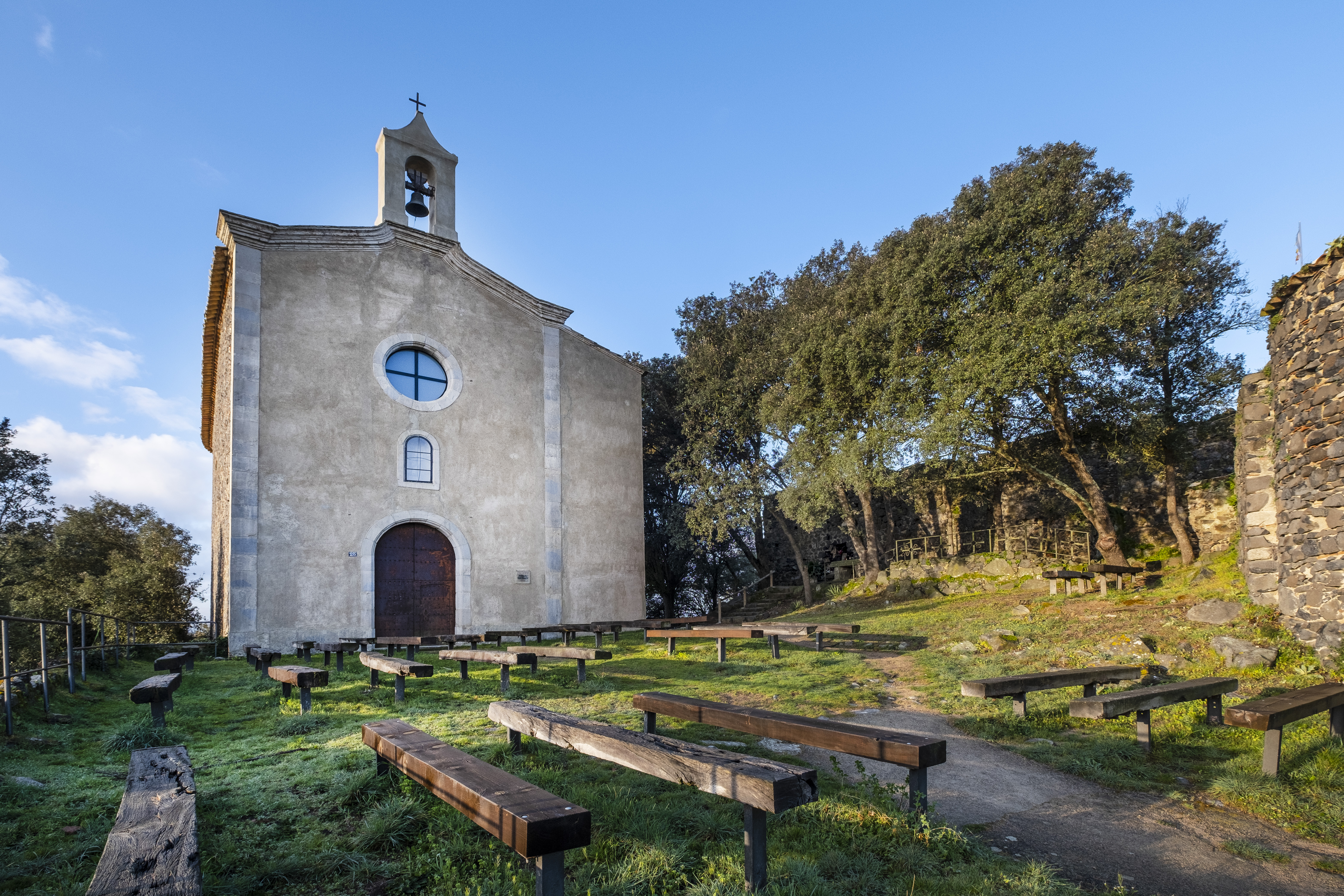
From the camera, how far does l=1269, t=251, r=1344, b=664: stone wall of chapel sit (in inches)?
272

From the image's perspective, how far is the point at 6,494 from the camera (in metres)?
23.5

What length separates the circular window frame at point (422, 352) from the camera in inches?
577

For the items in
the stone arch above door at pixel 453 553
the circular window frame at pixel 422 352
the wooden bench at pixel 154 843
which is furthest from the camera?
the circular window frame at pixel 422 352

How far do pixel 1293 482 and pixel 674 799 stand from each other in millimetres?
8058

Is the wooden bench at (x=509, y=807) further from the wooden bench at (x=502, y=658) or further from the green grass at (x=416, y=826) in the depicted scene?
the wooden bench at (x=502, y=658)

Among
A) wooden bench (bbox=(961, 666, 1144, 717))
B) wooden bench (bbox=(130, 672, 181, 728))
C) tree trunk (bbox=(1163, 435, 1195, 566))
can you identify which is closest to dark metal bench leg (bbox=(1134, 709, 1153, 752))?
wooden bench (bbox=(961, 666, 1144, 717))

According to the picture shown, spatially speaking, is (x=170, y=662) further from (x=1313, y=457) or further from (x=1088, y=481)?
(x=1088, y=481)

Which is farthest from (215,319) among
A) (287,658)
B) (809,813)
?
(809,813)

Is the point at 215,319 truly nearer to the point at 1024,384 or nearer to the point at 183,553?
the point at 183,553

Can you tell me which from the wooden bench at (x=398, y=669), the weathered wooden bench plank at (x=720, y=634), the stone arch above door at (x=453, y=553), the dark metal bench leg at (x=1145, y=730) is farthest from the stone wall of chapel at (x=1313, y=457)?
the stone arch above door at (x=453, y=553)

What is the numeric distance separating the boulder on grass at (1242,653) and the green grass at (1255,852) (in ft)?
16.1

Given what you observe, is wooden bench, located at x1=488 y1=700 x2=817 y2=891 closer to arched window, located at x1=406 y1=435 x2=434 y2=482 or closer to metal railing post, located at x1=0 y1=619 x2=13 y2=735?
metal railing post, located at x1=0 y1=619 x2=13 y2=735

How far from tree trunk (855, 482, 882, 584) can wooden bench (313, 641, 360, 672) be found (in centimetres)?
1256

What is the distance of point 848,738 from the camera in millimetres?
3391
